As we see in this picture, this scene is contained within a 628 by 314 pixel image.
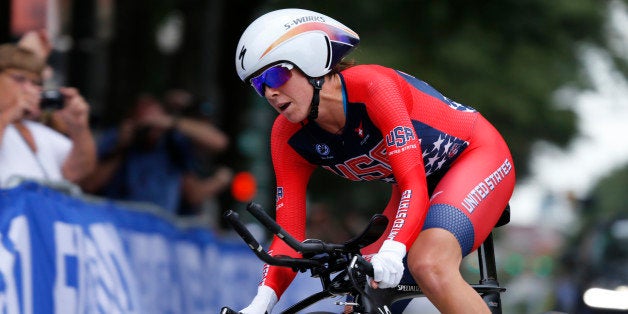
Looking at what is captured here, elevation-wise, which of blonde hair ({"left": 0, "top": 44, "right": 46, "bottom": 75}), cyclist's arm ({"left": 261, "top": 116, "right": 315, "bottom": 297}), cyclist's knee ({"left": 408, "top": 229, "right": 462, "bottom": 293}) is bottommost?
cyclist's knee ({"left": 408, "top": 229, "right": 462, "bottom": 293})

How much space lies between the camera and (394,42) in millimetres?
16516

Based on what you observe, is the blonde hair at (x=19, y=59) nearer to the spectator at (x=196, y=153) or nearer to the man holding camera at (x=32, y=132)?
the man holding camera at (x=32, y=132)

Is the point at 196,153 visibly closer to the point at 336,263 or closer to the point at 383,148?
the point at 383,148

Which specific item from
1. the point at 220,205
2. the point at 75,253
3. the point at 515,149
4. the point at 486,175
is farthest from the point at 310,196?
the point at 486,175

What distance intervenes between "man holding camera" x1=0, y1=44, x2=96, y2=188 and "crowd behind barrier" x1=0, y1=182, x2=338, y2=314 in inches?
10.7

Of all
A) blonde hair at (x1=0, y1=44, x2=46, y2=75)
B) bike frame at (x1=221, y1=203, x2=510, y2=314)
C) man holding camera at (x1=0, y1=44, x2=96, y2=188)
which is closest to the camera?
bike frame at (x1=221, y1=203, x2=510, y2=314)

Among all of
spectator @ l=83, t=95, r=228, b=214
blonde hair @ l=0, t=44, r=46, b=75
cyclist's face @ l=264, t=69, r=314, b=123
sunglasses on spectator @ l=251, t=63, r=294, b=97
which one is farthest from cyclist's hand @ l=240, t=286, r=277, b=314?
spectator @ l=83, t=95, r=228, b=214

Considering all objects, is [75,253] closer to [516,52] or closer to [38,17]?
[38,17]

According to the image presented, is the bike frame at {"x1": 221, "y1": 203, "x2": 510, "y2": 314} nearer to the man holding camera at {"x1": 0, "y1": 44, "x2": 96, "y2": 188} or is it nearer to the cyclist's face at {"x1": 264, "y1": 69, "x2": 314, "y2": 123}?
the cyclist's face at {"x1": 264, "y1": 69, "x2": 314, "y2": 123}

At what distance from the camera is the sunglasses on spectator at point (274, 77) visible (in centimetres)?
502

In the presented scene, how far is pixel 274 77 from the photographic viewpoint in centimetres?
504

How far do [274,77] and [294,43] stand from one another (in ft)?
0.51

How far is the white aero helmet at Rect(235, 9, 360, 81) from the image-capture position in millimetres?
4973

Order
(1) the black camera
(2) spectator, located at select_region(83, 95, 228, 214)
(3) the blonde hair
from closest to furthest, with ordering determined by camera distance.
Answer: (3) the blonde hair, (1) the black camera, (2) spectator, located at select_region(83, 95, 228, 214)
